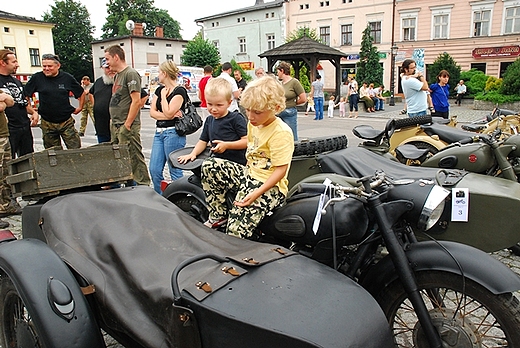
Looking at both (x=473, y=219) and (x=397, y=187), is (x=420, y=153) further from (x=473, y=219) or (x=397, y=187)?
(x=397, y=187)

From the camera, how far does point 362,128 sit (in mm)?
4750

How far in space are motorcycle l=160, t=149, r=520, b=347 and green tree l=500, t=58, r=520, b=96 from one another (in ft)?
65.5

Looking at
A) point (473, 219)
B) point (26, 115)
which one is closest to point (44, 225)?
point (473, 219)

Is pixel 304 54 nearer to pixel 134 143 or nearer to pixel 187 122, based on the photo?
pixel 134 143

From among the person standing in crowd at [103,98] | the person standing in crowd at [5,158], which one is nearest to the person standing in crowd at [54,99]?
the person standing in crowd at [103,98]

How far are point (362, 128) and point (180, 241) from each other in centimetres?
308

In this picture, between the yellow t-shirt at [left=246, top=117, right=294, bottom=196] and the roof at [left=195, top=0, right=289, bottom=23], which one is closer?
the yellow t-shirt at [left=246, top=117, right=294, bottom=196]

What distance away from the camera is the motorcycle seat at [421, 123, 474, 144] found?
18.2 feet

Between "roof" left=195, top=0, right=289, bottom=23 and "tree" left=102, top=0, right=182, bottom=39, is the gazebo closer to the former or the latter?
"roof" left=195, top=0, right=289, bottom=23

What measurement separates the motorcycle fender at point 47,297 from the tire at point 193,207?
5.31 ft

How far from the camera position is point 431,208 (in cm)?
211

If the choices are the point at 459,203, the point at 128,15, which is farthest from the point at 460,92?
the point at 128,15

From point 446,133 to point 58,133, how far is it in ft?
17.6

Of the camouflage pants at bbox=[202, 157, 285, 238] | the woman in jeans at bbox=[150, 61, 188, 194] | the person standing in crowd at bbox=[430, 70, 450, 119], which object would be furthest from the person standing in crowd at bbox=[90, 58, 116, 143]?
the person standing in crowd at bbox=[430, 70, 450, 119]
